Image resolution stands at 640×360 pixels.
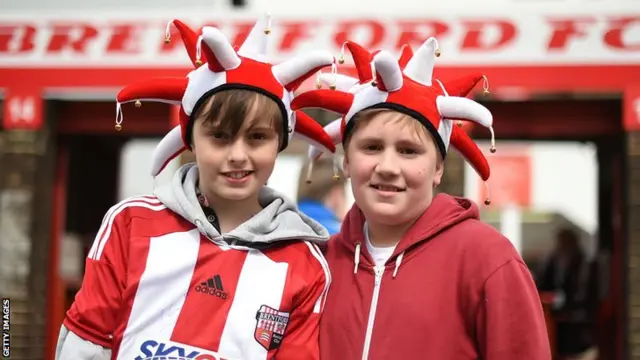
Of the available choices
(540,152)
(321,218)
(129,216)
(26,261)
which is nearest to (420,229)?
(129,216)

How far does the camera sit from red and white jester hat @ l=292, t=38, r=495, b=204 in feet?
6.08

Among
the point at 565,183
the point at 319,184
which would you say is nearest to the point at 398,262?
the point at 319,184

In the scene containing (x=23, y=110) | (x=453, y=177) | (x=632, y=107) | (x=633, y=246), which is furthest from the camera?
(x=23, y=110)

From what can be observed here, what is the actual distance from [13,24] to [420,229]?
4099 millimetres

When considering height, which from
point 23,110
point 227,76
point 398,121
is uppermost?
point 23,110

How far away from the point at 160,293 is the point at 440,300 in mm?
675

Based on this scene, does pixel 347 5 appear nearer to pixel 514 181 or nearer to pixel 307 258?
pixel 307 258

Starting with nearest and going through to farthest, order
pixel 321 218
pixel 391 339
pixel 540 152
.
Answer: pixel 391 339
pixel 321 218
pixel 540 152

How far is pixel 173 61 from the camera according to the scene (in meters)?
4.95

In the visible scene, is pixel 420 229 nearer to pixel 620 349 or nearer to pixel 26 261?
pixel 620 349

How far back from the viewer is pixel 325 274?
1.95 m

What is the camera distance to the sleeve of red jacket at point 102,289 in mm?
1781

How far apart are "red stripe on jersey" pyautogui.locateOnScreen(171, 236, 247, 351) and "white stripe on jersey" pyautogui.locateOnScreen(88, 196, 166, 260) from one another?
0.18 metres

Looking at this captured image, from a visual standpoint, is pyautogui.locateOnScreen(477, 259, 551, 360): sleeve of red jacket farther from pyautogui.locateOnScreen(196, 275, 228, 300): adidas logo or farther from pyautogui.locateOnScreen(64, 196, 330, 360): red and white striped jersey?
pyautogui.locateOnScreen(196, 275, 228, 300): adidas logo
